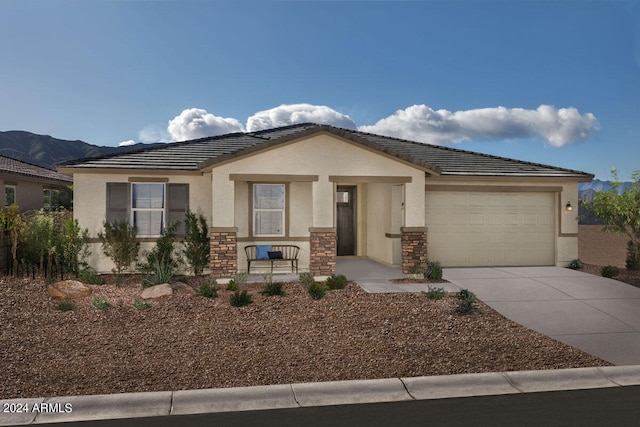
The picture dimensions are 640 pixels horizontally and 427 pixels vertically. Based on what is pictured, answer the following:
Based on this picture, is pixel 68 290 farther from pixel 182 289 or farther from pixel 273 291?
pixel 273 291

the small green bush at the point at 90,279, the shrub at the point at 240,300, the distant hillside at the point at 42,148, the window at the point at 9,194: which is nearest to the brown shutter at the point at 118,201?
the small green bush at the point at 90,279

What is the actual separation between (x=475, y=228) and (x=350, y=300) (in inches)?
268

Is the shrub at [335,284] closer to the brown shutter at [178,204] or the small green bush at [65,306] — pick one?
the brown shutter at [178,204]

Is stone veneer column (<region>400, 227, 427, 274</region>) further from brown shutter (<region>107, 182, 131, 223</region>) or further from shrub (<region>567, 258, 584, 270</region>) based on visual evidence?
brown shutter (<region>107, 182, 131, 223</region>)

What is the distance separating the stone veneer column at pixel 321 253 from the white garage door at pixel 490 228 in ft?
12.8

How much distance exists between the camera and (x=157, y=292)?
33.6ft

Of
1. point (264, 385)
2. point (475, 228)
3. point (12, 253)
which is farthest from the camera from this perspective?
point (475, 228)

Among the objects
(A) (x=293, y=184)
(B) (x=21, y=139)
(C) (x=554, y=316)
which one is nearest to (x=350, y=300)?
(C) (x=554, y=316)

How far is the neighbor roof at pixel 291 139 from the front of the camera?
12.5m

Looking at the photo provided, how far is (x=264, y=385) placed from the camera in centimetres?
574

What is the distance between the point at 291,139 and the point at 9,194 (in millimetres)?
17474

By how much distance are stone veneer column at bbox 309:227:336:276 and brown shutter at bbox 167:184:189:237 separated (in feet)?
13.3

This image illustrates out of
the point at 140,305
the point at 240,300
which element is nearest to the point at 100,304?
the point at 140,305

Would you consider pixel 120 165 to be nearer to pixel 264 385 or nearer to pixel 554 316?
pixel 264 385
